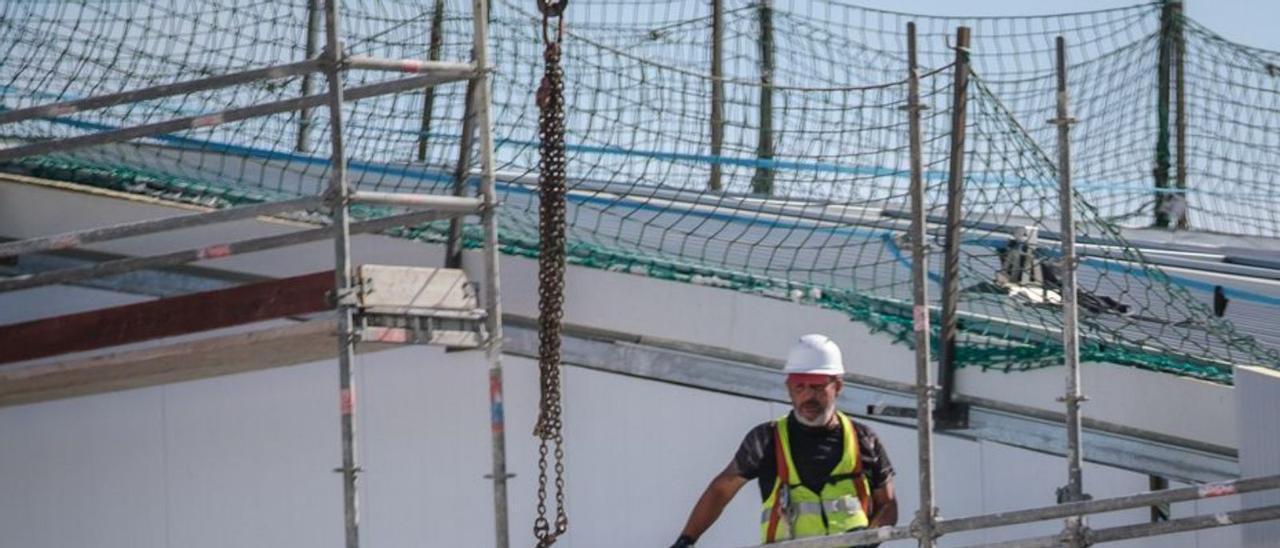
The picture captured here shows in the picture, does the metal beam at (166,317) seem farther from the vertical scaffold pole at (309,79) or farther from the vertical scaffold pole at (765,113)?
the vertical scaffold pole at (765,113)

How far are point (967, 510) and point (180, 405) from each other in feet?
13.1

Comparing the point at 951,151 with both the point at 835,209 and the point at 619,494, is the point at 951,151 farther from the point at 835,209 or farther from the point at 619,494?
the point at 835,209

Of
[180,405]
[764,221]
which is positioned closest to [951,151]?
[764,221]

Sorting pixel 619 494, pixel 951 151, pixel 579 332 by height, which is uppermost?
pixel 951 151

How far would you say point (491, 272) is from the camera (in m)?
9.51

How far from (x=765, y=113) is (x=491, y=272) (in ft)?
16.1

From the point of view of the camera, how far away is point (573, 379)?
11258 mm

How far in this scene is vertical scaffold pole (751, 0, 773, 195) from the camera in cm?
1349

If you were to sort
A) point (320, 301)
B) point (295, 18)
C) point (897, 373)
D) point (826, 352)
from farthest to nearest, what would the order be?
1. point (295, 18)
2. point (897, 373)
3. point (320, 301)
4. point (826, 352)

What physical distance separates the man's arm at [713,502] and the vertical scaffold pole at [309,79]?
4476mm

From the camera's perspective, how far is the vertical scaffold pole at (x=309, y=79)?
12.8m

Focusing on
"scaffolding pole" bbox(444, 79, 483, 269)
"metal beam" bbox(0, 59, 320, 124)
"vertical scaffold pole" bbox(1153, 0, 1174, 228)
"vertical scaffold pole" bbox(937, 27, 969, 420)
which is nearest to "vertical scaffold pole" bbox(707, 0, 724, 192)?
"scaffolding pole" bbox(444, 79, 483, 269)

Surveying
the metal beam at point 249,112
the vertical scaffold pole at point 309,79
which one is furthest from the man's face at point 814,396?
the vertical scaffold pole at point 309,79

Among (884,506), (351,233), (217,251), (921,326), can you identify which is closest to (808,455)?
(884,506)
